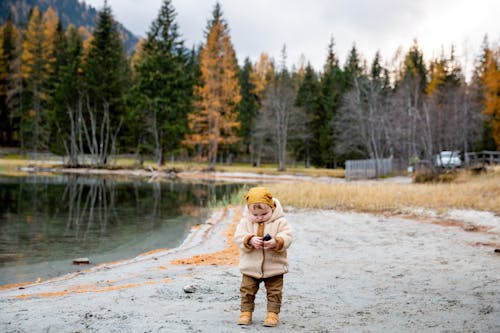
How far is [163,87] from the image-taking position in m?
45.9

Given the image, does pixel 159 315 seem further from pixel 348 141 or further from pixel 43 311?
pixel 348 141

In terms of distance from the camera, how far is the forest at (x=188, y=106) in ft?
143

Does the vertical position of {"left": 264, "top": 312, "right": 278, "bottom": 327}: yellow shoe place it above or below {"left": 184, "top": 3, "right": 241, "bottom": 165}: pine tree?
below

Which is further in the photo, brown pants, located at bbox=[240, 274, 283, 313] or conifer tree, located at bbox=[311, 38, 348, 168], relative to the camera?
conifer tree, located at bbox=[311, 38, 348, 168]

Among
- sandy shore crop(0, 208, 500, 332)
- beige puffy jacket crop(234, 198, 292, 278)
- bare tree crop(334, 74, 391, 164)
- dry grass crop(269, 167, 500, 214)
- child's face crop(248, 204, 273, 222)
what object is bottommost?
sandy shore crop(0, 208, 500, 332)

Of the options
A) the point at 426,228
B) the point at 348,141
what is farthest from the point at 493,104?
the point at 426,228

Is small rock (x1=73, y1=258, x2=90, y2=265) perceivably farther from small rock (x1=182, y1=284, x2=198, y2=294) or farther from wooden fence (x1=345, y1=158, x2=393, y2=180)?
wooden fence (x1=345, y1=158, x2=393, y2=180)

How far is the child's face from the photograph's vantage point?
4.25 m

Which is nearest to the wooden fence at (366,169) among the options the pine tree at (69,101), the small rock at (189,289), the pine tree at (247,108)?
the pine tree at (247,108)

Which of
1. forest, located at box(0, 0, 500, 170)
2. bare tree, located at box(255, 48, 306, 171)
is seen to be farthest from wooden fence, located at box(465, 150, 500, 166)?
bare tree, located at box(255, 48, 306, 171)

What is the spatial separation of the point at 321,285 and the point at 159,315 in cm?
237

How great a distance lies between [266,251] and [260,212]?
14.1 inches

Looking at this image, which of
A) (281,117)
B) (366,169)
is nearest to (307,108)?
(281,117)

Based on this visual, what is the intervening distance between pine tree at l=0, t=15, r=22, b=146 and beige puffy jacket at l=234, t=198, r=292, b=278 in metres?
57.8
